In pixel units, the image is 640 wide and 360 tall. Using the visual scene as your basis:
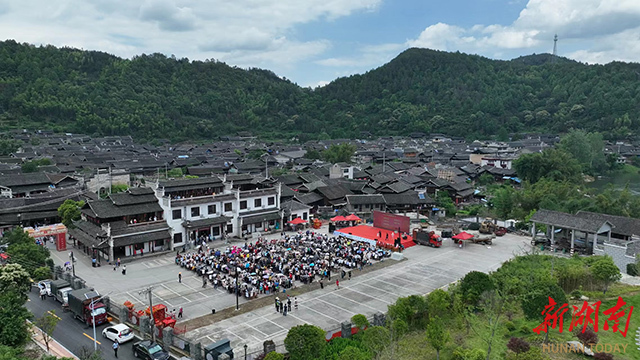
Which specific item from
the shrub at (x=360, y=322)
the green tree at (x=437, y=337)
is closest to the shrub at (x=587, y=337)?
the green tree at (x=437, y=337)

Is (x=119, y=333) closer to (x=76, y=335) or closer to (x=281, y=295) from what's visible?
(x=76, y=335)

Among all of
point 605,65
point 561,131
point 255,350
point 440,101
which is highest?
point 605,65

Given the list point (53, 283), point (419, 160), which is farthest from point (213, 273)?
point (419, 160)

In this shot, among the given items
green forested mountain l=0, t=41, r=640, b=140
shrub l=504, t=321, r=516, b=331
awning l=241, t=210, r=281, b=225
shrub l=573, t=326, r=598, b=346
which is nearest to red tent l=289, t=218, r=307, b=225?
awning l=241, t=210, r=281, b=225

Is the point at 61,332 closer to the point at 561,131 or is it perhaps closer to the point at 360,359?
the point at 360,359

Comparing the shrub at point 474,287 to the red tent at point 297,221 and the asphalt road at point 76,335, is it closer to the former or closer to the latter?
the asphalt road at point 76,335

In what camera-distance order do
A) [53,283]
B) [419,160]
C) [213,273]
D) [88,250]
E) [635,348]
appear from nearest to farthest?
1. [635,348]
2. [53,283]
3. [213,273]
4. [88,250]
5. [419,160]
